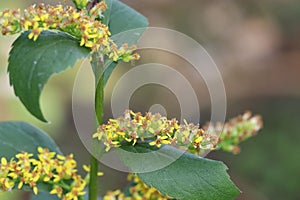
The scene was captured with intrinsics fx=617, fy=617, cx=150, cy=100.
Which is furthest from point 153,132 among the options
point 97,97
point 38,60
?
point 38,60

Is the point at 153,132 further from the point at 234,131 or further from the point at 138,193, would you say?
the point at 234,131

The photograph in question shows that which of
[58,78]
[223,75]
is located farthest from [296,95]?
[58,78]

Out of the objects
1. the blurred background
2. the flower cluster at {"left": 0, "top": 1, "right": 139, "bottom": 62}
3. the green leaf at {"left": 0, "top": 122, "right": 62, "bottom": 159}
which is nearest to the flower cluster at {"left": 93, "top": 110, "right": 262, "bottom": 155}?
the flower cluster at {"left": 0, "top": 1, "right": 139, "bottom": 62}

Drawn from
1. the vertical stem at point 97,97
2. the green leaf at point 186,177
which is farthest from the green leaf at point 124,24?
the green leaf at point 186,177

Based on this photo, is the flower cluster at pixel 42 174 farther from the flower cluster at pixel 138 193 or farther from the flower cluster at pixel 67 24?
the flower cluster at pixel 67 24

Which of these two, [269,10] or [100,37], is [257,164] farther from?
[100,37]

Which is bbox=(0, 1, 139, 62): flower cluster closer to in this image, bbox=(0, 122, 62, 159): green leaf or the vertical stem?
the vertical stem
